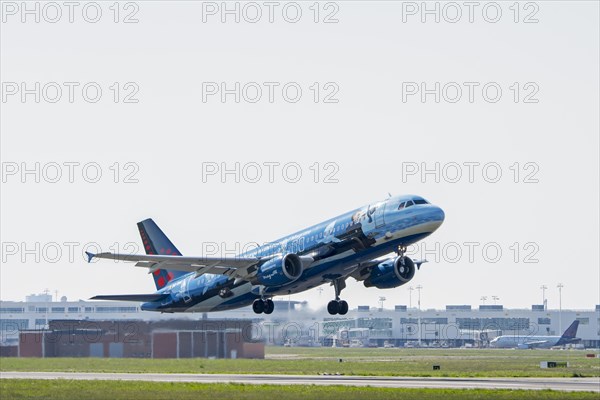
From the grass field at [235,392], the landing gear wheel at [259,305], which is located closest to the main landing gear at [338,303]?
the landing gear wheel at [259,305]

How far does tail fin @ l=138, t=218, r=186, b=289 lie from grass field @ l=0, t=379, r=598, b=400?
16649mm

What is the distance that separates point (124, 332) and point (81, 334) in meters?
8.88

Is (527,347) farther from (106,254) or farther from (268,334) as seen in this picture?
(106,254)

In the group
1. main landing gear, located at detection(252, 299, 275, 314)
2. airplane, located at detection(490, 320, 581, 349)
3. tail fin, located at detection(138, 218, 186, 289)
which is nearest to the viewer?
main landing gear, located at detection(252, 299, 275, 314)

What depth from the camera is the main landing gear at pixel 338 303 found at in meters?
70.6

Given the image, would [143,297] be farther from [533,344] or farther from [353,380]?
[533,344]

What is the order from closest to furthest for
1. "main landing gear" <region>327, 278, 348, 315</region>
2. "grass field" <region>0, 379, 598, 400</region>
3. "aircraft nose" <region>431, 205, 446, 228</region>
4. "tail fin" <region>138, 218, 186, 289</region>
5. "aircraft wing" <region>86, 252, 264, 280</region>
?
1. "grass field" <region>0, 379, 598, 400</region>
2. "aircraft nose" <region>431, 205, 446, 228</region>
3. "aircraft wing" <region>86, 252, 264, 280</region>
4. "main landing gear" <region>327, 278, 348, 315</region>
5. "tail fin" <region>138, 218, 186, 289</region>

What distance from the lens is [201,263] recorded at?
68375 millimetres

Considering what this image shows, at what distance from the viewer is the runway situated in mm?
63062

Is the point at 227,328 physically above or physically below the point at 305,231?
below

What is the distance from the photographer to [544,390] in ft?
189

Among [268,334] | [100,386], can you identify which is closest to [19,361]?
[268,334]

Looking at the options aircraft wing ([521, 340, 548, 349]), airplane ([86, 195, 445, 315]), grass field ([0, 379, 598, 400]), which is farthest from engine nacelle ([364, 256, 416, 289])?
aircraft wing ([521, 340, 548, 349])

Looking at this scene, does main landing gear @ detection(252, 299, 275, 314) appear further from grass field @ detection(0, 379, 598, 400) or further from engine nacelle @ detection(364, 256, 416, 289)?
grass field @ detection(0, 379, 598, 400)
